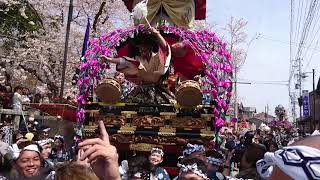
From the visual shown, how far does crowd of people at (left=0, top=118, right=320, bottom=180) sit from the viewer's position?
154 centimetres

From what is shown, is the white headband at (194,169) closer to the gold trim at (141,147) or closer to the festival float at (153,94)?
the festival float at (153,94)

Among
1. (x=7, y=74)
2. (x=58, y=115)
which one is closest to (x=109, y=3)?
(x=7, y=74)

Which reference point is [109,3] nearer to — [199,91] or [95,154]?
[199,91]

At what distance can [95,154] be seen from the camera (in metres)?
1.92

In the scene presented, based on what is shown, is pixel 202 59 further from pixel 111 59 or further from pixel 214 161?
pixel 214 161

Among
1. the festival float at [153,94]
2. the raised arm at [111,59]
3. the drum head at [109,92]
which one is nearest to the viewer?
the festival float at [153,94]

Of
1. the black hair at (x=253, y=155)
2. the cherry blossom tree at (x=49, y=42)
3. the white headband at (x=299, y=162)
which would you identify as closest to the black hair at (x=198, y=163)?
the black hair at (x=253, y=155)

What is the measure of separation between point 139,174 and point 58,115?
11124mm

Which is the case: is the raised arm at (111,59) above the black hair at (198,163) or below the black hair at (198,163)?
above

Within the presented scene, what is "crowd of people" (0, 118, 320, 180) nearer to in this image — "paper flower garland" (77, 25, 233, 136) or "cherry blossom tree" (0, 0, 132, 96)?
"paper flower garland" (77, 25, 233, 136)

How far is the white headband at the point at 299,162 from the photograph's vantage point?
1468 mm

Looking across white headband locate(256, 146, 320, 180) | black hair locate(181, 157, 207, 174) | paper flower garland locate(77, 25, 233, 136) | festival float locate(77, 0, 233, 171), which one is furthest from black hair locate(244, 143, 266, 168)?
white headband locate(256, 146, 320, 180)

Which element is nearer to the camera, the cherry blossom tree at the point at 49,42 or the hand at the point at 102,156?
the hand at the point at 102,156

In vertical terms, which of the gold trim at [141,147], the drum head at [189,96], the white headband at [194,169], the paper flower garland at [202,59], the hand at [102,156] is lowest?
the gold trim at [141,147]
